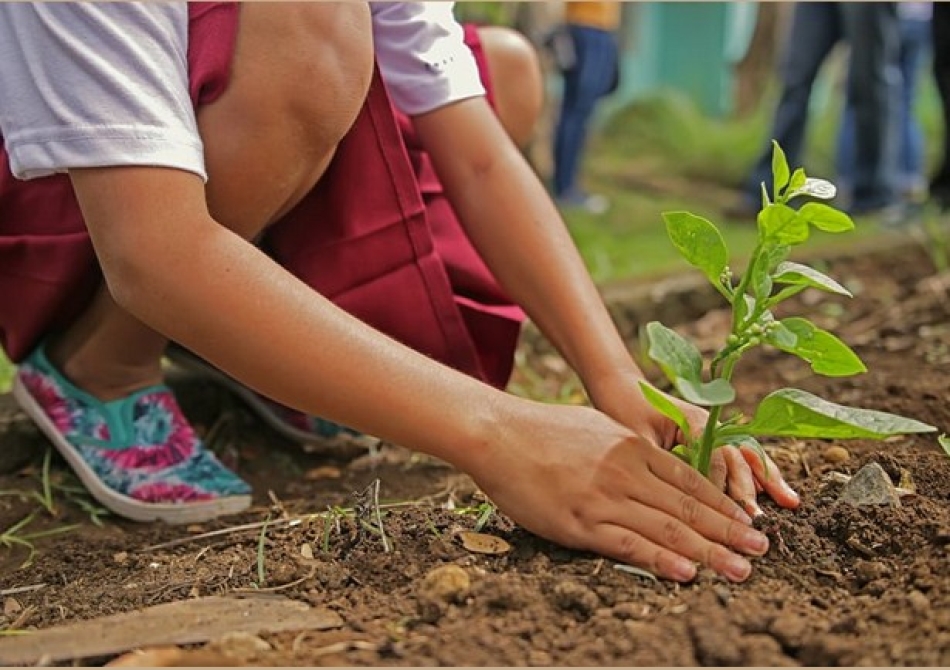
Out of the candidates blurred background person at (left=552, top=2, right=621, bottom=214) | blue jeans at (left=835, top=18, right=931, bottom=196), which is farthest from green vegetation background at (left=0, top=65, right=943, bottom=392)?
blue jeans at (left=835, top=18, right=931, bottom=196)

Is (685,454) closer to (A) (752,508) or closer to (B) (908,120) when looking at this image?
(A) (752,508)

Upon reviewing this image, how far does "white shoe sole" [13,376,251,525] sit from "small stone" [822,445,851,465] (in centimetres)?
86

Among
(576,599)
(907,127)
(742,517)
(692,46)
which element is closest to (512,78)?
(742,517)

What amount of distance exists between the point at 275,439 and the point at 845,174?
3456mm

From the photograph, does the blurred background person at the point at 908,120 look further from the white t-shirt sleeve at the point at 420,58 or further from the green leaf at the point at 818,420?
the green leaf at the point at 818,420

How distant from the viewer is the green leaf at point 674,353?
1.23 m

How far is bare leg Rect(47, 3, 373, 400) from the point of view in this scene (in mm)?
1610

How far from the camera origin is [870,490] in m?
1.42

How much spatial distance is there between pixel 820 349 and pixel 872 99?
362cm

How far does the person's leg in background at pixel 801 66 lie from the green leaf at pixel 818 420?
11.6ft

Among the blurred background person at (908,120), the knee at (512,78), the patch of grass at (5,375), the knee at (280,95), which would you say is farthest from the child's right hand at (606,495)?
the blurred background person at (908,120)

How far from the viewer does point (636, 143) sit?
23.0ft

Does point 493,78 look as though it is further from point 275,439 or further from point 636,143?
point 636,143

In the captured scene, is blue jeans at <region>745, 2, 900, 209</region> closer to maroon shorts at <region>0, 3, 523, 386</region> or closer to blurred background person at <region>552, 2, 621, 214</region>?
blurred background person at <region>552, 2, 621, 214</region>
